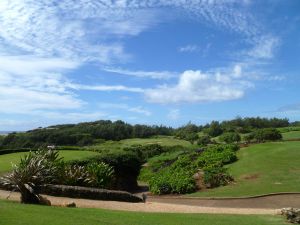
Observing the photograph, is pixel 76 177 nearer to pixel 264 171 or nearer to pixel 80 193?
pixel 80 193

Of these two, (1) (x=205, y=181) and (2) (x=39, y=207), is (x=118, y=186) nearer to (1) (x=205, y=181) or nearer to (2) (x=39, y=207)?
(1) (x=205, y=181)

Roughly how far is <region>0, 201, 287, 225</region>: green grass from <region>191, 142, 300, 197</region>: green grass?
26.6 feet

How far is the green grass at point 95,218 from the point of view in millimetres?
10201

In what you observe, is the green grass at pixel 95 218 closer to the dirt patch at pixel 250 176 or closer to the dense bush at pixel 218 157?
the dirt patch at pixel 250 176

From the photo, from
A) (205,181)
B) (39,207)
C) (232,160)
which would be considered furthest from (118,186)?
(39,207)

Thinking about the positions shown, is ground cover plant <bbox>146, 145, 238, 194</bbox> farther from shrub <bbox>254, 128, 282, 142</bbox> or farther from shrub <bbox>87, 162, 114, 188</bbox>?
shrub <bbox>254, 128, 282, 142</bbox>

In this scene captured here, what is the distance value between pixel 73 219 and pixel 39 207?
6.73ft

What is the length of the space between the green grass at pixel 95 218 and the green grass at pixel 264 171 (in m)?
8.12

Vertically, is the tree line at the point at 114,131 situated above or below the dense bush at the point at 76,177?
above

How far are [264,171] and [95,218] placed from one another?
55.1 feet

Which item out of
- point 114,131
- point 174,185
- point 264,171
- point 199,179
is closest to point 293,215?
point 174,185

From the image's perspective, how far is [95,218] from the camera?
11578 mm

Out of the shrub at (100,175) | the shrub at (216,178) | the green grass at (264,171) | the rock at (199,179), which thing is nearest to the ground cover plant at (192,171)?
the shrub at (216,178)

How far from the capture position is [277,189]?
2236 centimetres
